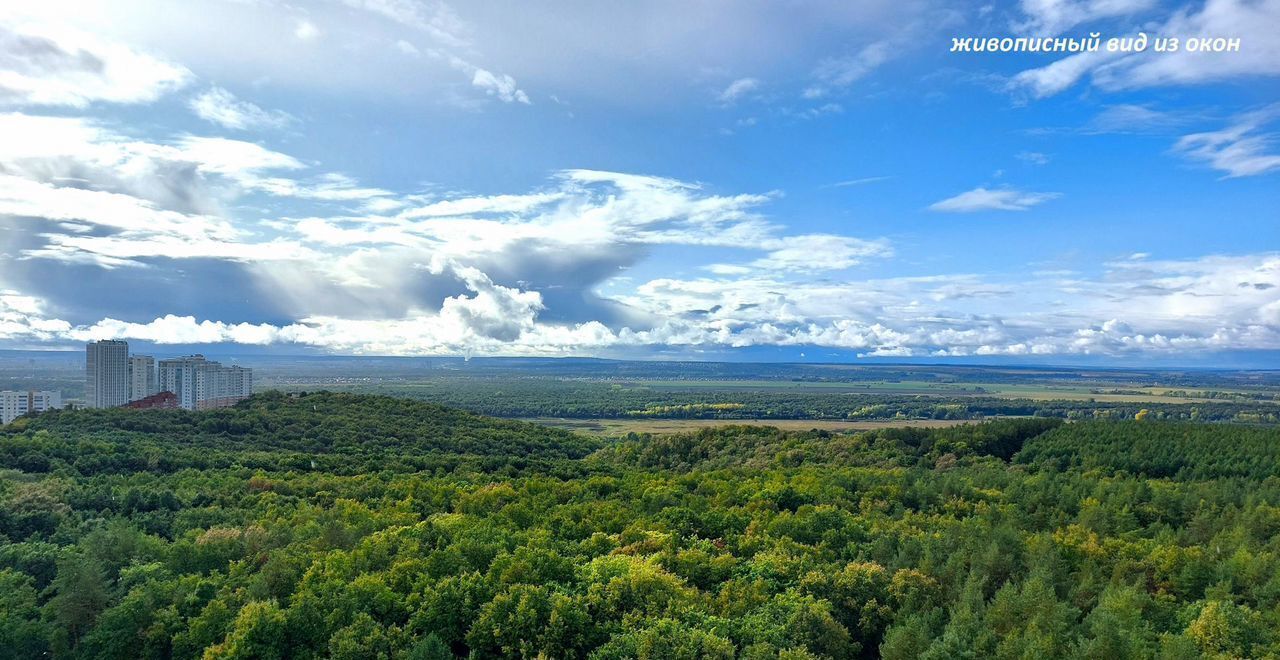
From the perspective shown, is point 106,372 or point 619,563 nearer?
point 619,563

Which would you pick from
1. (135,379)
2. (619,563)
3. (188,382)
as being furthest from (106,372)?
(619,563)

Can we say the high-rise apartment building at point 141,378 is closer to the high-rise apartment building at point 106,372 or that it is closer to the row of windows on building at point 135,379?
the row of windows on building at point 135,379

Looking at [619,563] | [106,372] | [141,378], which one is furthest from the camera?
[141,378]

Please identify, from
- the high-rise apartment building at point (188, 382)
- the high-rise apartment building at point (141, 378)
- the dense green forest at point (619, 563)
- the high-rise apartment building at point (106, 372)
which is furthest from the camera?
the high-rise apartment building at point (188, 382)

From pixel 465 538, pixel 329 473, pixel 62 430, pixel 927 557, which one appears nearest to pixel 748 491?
pixel 927 557

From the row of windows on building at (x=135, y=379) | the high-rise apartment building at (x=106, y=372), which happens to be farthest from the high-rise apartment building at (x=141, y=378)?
the high-rise apartment building at (x=106, y=372)

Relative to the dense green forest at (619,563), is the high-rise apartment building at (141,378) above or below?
above

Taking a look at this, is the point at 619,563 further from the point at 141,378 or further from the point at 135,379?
the point at 141,378

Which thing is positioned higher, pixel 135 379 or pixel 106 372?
pixel 106 372
